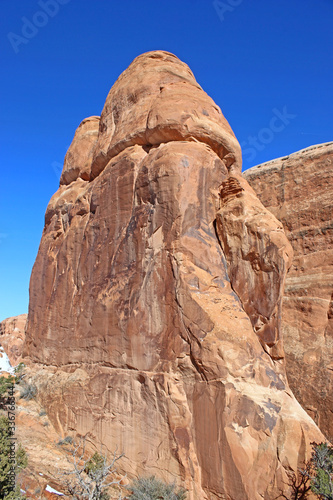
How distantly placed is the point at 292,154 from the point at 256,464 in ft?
48.1

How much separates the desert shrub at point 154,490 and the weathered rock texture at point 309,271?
277 inches

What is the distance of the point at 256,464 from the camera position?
378 inches

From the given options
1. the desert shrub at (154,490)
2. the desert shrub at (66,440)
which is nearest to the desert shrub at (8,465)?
the desert shrub at (66,440)

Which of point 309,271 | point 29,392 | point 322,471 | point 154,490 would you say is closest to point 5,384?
point 29,392

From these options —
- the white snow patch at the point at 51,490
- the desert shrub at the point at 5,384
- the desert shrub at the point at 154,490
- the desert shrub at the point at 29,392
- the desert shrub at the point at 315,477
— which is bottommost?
the white snow patch at the point at 51,490

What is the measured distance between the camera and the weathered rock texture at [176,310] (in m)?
9.97

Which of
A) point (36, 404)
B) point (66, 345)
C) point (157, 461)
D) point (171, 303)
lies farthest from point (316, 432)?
point (36, 404)

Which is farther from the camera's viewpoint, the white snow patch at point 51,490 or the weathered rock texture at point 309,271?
the weathered rock texture at point 309,271

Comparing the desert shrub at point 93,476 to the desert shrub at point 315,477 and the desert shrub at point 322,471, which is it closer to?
the desert shrub at point 315,477

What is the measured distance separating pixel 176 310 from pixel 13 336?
40.5 metres

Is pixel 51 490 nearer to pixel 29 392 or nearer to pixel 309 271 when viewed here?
pixel 29 392

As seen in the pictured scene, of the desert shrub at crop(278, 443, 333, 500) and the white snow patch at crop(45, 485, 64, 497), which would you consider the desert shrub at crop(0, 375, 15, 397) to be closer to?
the white snow patch at crop(45, 485, 64, 497)

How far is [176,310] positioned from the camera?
37.1 ft

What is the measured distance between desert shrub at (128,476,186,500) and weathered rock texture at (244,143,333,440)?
7.03 meters
